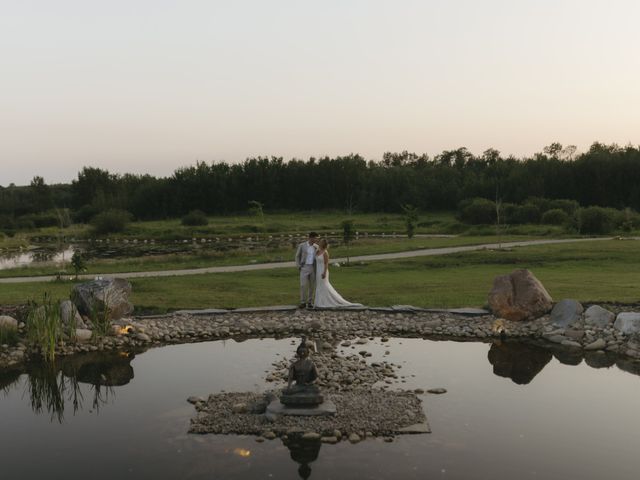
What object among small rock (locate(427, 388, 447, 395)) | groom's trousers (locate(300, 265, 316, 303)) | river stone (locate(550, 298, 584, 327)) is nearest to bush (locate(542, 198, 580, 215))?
river stone (locate(550, 298, 584, 327))

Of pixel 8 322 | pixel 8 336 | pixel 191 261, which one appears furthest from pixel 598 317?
pixel 191 261

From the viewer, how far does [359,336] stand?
16.0 metres

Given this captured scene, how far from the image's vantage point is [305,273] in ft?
59.1

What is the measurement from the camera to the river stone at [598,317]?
1559 cm

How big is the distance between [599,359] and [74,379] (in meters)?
11.1

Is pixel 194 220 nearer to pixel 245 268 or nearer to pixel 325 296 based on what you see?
pixel 245 268

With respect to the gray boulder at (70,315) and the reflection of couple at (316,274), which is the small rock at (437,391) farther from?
the gray boulder at (70,315)

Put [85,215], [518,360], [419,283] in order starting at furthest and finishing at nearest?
[85,215]
[419,283]
[518,360]

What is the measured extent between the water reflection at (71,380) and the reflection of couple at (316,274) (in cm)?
544

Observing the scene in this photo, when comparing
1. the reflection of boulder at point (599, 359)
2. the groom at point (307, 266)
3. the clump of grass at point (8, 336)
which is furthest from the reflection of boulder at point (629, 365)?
the clump of grass at point (8, 336)

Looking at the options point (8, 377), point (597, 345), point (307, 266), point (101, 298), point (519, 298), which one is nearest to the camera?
point (8, 377)

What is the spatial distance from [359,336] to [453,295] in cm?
478

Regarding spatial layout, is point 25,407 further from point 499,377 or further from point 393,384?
point 499,377

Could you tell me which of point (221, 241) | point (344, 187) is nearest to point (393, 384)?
point (221, 241)
